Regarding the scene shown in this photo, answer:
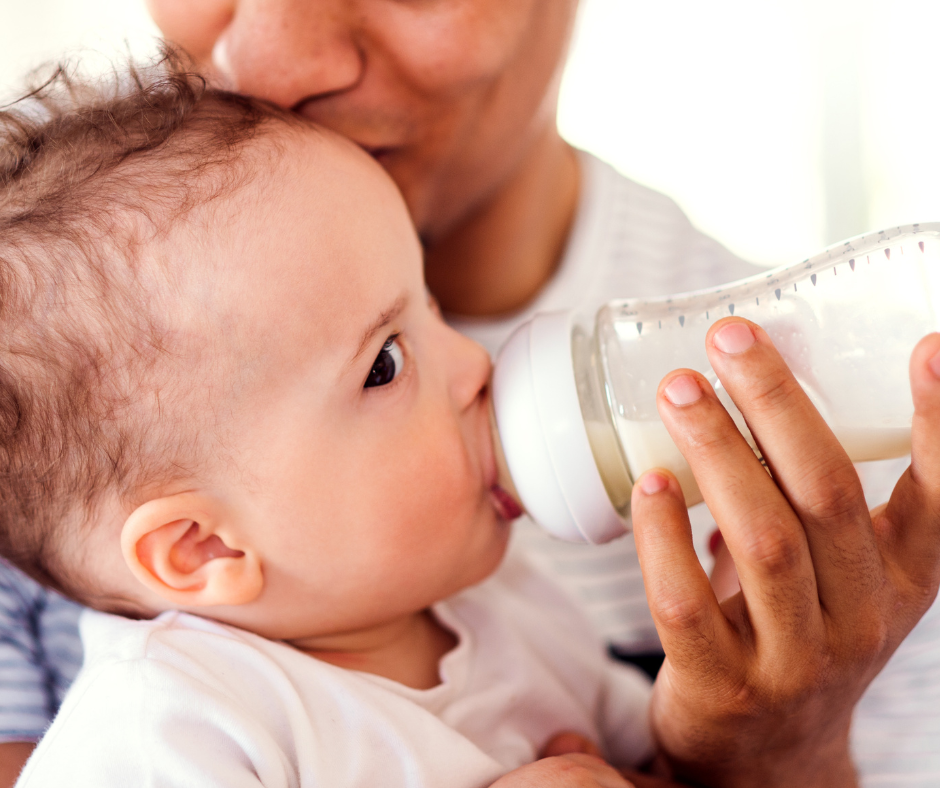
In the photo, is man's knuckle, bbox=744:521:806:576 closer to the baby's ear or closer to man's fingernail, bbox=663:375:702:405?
man's fingernail, bbox=663:375:702:405

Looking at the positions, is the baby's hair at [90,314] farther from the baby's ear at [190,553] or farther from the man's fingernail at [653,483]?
the man's fingernail at [653,483]

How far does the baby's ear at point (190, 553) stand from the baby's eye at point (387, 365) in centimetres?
21

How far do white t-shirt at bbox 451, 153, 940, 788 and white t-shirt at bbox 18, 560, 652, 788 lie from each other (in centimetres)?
31

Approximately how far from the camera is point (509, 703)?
3.44ft

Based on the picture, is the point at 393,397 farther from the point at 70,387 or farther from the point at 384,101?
the point at 384,101

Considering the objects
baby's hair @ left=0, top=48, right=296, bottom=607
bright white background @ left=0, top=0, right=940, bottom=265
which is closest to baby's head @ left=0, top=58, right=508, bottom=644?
baby's hair @ left=0, top=48, right=296, bottom=607

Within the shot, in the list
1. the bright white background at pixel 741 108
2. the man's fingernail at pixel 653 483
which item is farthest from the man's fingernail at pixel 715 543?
the bright white background at pixel 741 108

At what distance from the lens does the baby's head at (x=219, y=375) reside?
30.5 inches

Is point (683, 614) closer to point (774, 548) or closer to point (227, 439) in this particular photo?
point (774, 548)

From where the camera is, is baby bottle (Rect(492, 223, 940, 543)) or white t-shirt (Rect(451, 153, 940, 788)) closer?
baby bottle (Rect(492, 223, 940, 543))

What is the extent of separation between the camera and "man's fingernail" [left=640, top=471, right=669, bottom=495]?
764 mm

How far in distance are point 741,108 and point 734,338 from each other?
8.97 feet

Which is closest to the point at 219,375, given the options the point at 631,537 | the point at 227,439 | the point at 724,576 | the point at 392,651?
the point at 227,439

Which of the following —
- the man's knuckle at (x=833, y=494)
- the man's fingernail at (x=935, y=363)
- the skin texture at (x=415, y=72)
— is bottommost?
the man's knuckle at (x=833, y=494)
